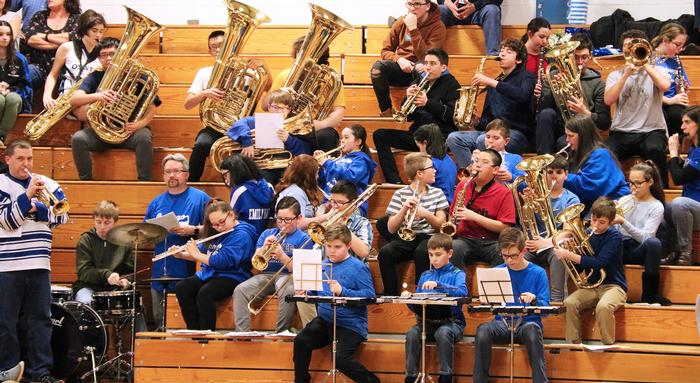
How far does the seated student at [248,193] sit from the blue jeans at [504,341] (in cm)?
203

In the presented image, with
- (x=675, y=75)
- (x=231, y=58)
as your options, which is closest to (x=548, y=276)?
(x=675, y=75)

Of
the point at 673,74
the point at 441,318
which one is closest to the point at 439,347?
the point at 441,318

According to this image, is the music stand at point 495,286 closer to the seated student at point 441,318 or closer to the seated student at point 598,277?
the seated student at point 441,318

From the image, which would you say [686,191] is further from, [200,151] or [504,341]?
[200,151]

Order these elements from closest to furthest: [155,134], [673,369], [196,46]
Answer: [673,369] → [155,134] → [196,46]

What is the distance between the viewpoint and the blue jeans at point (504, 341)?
24.5 feet

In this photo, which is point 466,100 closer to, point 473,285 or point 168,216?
point 473,285

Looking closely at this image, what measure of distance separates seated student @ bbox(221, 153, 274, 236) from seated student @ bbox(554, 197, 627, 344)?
7.23 feet

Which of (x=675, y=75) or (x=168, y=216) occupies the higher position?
(x=675, y=75)

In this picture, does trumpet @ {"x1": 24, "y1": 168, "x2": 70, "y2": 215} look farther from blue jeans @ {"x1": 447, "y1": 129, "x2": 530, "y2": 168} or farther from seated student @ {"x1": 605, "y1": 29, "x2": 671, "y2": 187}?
seated student @ {"x1": 605, "y1": 29, "x2": 671, "y2": 187}

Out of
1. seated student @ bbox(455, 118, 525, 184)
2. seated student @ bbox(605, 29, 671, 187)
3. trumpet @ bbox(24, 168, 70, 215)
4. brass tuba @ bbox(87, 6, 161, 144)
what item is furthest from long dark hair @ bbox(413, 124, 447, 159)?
trumpet @ bbox(24, 168, 70, 215)

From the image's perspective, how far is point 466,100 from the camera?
961 cm

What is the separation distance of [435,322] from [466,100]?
2.47 metres

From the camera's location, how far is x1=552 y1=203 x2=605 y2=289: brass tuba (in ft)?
26.1
